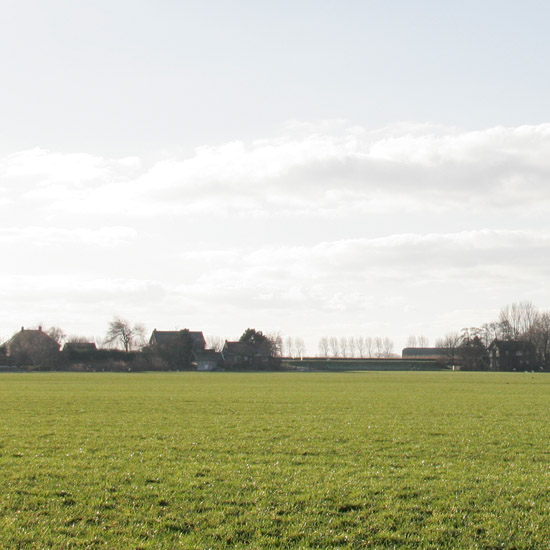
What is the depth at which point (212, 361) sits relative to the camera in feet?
543

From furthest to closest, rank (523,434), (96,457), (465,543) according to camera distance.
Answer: (523,434) < (96,457) < (465,543)

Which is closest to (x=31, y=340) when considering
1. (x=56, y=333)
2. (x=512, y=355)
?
(x=56, y=333)

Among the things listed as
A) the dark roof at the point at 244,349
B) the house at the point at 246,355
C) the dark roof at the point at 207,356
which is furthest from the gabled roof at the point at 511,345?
the dark roof at the point at 207,356

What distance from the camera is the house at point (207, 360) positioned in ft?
531

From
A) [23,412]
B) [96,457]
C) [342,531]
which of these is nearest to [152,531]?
[342,531]

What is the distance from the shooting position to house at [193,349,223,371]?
531 feet

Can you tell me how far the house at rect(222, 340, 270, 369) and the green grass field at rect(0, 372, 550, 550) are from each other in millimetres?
133977

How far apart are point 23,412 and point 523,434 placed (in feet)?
77.5

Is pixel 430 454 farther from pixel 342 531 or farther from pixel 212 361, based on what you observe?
pixel 212 361

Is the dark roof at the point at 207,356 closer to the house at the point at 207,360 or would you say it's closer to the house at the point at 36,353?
the house at the point at 207,360

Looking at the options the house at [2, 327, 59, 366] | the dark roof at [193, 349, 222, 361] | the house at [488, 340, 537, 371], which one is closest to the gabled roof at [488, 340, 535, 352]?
the house at [488, 340, 537, 371]

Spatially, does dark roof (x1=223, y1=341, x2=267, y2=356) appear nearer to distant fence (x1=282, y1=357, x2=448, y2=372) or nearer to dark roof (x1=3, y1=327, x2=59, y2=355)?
distant fence (x1=282, y1=357, x2=448, y2=372)

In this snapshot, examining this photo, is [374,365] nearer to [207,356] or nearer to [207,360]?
[207,356]

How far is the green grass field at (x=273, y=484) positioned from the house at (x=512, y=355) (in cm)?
15485
